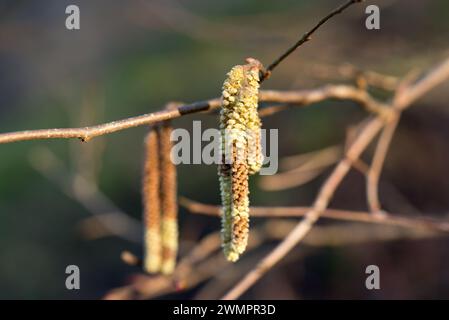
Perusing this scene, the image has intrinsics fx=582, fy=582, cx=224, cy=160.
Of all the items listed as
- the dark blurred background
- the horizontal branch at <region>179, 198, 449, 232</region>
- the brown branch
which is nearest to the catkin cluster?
the brown branch

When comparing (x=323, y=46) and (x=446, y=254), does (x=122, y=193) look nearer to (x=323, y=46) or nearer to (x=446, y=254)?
(x=323, y=46)

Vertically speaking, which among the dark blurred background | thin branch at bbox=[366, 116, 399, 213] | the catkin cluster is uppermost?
the dark blurred background

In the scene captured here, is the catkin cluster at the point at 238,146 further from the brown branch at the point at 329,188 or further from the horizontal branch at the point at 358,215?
the horizontal branch at the point at 358,215

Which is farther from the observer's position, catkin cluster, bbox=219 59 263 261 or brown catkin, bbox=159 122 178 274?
brown catkin, bbox=159 122 178 274

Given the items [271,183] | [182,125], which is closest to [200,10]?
[182,125]

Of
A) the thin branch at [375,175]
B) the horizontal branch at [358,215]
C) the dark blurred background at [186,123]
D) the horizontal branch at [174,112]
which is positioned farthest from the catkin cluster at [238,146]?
the dark blurred background at [186,123]

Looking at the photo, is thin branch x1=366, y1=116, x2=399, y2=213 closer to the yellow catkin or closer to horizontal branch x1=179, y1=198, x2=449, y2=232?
horizontal branch x1=179, y1=198, x2=449, y2=232

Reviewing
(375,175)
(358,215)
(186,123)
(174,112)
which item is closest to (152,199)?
(174,112)
